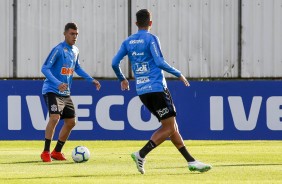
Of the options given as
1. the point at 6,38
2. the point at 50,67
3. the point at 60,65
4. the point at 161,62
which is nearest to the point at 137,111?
the point at 6,38

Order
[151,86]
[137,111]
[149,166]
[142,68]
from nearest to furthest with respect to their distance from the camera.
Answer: [151,86] → [142,68] → [149,166] → [137,111]

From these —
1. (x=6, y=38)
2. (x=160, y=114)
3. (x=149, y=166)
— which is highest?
(x=6, y=38)

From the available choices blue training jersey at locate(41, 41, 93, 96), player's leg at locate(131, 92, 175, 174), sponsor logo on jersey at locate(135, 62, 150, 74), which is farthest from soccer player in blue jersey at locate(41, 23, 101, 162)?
player's leg at locate(131, 92, 175, 174)

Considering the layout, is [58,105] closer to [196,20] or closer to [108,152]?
[108,152]

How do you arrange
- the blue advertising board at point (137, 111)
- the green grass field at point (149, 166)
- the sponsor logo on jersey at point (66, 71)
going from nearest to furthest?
the green grass field at point (149, 166) < the sponsor logo on jersey at point (66, 71) < the blue advertising board at point (137, 111)

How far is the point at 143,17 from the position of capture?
37.4ft

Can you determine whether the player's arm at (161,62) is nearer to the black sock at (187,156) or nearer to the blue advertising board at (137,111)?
the black sock at (187,156)

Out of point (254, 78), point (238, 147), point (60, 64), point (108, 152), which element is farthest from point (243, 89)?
point (60, 64)

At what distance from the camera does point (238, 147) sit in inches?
714

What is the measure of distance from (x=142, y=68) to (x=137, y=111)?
8905 mm

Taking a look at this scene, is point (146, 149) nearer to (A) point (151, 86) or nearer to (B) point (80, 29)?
(A) point (151, 86)

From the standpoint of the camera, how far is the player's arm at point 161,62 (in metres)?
11.1

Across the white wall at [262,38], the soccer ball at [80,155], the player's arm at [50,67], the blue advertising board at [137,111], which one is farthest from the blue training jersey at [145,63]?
the white wall at [262,38]

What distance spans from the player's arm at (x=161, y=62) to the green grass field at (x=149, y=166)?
1.21 metres
